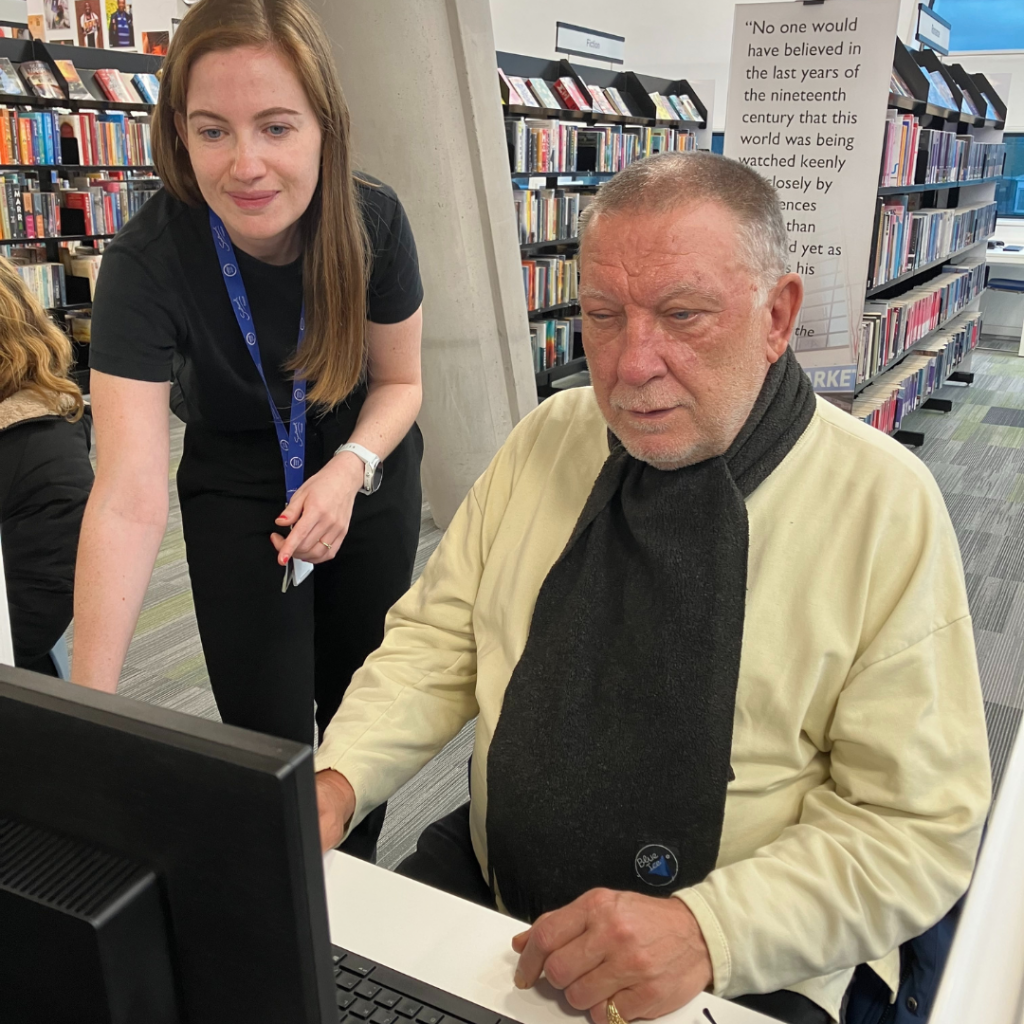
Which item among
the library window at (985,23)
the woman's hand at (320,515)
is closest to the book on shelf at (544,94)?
the library window at (985,23)

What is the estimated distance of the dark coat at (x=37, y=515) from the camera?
5.90 feet

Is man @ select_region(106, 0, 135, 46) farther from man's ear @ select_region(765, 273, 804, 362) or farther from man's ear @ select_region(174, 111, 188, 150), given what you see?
man's ear @ select_region(765, 273, 804, 362)

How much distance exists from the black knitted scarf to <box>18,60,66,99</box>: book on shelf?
5.89 metres

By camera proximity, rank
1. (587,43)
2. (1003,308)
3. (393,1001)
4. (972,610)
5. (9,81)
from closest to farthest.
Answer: (393,1001) → (972,610) → (9,81) → (587,43) → (1003,308)

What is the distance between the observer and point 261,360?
1445mm

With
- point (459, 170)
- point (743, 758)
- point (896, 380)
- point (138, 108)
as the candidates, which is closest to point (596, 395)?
point (743, 758)

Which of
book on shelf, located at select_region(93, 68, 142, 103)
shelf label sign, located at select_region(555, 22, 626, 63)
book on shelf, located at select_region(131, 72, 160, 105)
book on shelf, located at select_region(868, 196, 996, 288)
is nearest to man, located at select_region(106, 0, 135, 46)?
book on shelf, located at select_region(131, 72, 160, 105)

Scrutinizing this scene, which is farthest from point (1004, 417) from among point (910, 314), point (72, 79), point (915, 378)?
Answer: point (72, 79)

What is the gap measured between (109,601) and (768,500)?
0.80 meters

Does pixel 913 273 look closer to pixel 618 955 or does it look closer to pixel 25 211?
pixel 25 211

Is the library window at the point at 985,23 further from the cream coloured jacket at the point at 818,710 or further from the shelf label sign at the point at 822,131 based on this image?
the cream coloured jacket at the point at 818,710

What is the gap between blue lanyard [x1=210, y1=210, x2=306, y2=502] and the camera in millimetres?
1380

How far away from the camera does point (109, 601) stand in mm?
1204

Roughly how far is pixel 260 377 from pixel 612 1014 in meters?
0.99
